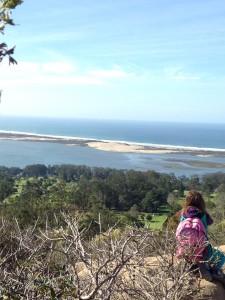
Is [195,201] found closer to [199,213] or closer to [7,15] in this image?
[199,213]

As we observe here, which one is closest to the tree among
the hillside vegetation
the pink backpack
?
the hillside vegetation

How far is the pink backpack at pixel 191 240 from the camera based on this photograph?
4.33 metres

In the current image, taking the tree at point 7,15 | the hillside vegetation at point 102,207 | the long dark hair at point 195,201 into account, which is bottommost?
the hillside vegetation at point 102,207

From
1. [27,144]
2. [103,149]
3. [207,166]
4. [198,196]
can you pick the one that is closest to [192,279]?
[198,196]

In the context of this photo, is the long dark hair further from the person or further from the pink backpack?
the pink backpack

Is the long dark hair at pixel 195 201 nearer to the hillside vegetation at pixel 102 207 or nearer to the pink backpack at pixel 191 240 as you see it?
the pink backpack at pixel 191 240

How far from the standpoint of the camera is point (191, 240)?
4.49m

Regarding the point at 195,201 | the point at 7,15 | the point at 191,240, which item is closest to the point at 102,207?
the point at 195,201

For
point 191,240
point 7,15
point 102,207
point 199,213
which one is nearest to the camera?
point 7,15

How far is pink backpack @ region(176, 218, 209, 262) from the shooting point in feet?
14.2

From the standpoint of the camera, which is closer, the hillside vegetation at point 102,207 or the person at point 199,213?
the hillside vegetation at point 102,207

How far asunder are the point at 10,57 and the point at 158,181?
40314 millimetres

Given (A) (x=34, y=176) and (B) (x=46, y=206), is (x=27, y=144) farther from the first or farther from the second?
(B) (x=46, y=206)

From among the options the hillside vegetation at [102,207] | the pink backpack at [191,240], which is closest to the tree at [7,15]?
the hillside vegetation at [102,207]
